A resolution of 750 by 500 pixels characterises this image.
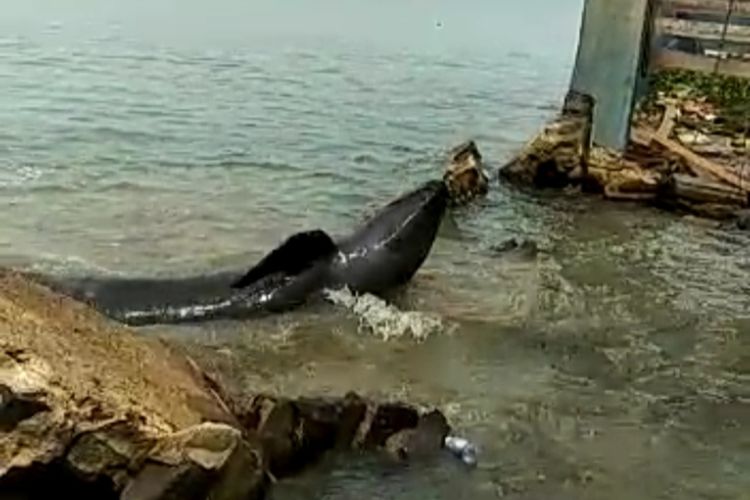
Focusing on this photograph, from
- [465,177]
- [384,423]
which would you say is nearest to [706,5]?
[465,177]

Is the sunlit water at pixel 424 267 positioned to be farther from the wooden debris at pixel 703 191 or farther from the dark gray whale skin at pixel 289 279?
the wooden debris at pixel 703 191

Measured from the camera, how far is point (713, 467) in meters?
6.50

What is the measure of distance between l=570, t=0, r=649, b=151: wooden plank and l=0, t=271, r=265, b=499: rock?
1029 cm

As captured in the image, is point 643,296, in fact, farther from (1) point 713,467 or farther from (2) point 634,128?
(2) point 634,128

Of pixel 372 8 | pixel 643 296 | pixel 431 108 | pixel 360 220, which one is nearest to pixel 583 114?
pixel 360 220

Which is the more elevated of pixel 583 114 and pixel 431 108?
pixel 583 114

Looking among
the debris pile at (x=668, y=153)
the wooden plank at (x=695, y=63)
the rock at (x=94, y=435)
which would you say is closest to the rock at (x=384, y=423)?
the rock at (x=94, y=435)

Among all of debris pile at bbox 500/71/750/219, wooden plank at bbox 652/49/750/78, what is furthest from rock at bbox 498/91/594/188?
wooden plank at bbox 652/49/750/78

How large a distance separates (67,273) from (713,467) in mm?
5524

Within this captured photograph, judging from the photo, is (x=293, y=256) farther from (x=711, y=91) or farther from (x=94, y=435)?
(x=711, y=91)

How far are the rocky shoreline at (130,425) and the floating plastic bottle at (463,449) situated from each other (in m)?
0.08

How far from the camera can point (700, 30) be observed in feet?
47.0

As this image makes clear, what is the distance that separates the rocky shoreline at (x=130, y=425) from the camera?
471cm

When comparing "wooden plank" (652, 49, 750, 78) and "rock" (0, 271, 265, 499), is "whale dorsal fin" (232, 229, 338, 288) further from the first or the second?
"wooden plank" (652, 49, 750, 78)
